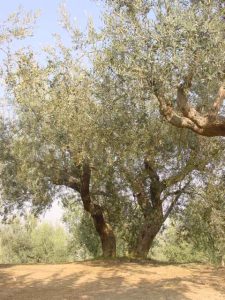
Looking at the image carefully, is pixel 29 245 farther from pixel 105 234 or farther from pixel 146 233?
pixel 146 233

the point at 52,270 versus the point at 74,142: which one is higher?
the point at 74,142

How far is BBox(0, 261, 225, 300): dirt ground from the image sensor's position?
34.3 ft

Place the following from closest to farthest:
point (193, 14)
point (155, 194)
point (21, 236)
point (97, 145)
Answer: point (193, 14) → point (97, 145) → point (155, 194) → point (21, 236)

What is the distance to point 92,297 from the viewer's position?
10148 millimetres

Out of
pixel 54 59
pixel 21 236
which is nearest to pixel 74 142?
pixel 54 59

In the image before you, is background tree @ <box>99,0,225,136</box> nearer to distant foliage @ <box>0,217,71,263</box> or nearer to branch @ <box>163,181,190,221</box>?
branch @ <box>163,181,190,221</box>

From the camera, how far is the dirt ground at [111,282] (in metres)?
10.5

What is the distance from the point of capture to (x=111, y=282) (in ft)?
40.4

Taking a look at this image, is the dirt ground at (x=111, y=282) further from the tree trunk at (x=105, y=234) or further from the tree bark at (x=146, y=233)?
the tree trunk at (x=105, y=234)

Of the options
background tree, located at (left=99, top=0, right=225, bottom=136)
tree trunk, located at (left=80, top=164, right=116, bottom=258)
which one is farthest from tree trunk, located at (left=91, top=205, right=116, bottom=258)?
background tree, located at (left=99, top=0, right=225, bottom=136)

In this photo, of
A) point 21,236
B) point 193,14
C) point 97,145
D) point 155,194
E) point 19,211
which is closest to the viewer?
point 193,14

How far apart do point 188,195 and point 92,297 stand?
1035 cm

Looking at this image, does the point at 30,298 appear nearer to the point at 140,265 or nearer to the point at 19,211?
the point at 140,265

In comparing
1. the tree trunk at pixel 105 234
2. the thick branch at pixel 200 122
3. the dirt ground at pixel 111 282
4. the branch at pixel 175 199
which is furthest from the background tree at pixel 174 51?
→ the tree trunk at pixel 105 234
